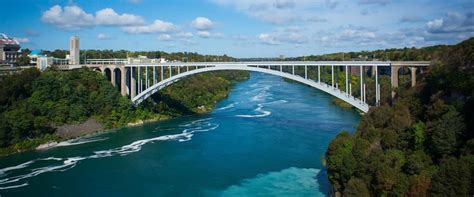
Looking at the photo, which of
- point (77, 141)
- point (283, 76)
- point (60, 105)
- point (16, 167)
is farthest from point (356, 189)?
point (60, 105)

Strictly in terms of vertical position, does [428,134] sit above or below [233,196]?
above

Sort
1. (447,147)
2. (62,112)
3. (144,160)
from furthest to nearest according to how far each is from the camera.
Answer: (62,112) → (144,160) → (447,147)

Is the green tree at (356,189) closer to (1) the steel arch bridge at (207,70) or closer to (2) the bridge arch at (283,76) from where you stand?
(1) the steel arch bridge at (207,70)

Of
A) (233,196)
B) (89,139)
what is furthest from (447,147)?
(89,139)

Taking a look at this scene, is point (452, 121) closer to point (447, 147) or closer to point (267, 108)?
point (447, 147)

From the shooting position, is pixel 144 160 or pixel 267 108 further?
pixel 267 108

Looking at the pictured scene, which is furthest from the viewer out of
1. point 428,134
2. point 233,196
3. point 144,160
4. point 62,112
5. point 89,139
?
point 62,112

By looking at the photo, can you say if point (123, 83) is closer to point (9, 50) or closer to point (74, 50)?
point (74, 50)
